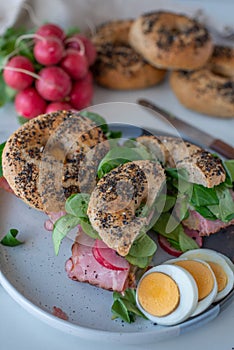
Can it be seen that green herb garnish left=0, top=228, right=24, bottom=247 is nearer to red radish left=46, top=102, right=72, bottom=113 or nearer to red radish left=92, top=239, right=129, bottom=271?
red radish left=92, top=239, right=129, bottom=271

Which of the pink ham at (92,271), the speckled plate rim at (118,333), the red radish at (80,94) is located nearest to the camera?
the speckled plate rim at (118,333)

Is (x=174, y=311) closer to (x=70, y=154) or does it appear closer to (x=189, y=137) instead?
(x=70, y=154)

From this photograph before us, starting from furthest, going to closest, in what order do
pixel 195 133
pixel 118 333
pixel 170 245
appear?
pixel 195 133 → pixel 170 245 → pixel 118 333

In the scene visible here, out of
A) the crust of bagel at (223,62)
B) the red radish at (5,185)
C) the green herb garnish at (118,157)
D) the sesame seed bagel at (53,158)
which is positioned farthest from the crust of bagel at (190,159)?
the crust of bagel at (223,62)

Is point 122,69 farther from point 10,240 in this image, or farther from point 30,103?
point 10,240

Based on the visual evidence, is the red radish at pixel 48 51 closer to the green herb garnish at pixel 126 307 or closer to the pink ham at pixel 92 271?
the pink ham at pixel 92 271

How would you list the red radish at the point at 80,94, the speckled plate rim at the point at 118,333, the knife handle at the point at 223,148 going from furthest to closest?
the red radish at the point at 80,94 < the knife handle at the point at 223,148 < the speckled plate rim at the point at 118,333

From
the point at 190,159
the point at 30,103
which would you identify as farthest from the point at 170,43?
the point at 190,159
